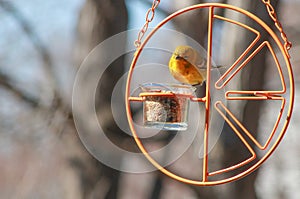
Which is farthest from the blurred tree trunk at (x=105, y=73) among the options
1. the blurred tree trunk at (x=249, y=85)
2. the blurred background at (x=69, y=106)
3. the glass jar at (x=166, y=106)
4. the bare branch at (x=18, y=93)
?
the glass jar at (x=166, y=106)

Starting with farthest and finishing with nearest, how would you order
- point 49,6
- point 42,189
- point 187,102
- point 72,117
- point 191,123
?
point 49,6 → point 42,189 → point 72,117 → point 191,123 → point 187,102

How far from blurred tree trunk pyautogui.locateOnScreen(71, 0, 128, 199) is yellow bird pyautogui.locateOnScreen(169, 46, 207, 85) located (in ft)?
2.43

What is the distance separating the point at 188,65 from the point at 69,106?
976 mm

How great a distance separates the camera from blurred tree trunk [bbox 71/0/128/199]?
1.84 meters

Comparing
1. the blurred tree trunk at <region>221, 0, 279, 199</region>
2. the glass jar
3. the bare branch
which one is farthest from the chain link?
the bare branch

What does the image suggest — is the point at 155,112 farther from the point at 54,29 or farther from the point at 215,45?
the point at 54,29

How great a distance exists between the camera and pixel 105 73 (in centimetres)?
188

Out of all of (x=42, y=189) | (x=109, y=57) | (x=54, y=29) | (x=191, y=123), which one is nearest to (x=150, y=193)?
(x=191, y=123)

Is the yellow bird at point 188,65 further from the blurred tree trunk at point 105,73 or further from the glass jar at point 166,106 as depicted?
the blurred tree trunk at point 105,73

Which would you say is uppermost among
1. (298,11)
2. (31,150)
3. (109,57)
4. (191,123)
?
(298,11)

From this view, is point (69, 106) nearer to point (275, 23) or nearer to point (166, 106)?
point (166, 106)

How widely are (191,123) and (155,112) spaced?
72 centimetres

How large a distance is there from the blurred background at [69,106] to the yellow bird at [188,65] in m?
0.65

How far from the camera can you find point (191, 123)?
182cm
